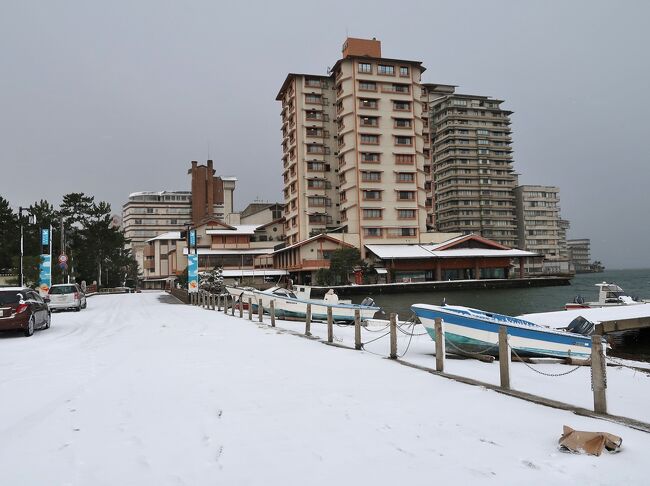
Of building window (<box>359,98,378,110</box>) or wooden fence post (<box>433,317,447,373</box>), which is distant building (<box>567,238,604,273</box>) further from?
wooden fence post (<box>433,317,447,373</box>)

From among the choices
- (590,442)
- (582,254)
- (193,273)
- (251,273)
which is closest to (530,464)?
(590,442)

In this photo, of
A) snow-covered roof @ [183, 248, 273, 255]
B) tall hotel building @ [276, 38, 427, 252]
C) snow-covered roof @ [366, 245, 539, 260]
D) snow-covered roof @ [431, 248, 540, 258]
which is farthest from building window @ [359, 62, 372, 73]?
snow-covered roof @ [183, 248, 273, 255]

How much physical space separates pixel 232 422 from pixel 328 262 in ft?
198

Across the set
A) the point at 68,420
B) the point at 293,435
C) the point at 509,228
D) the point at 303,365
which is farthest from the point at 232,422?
the point at 509,228

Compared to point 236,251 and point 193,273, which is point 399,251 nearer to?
point 236,251

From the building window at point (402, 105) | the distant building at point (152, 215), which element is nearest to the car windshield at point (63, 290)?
the building window at point (402, 105)

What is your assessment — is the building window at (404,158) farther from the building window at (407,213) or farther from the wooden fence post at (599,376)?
the wooden fence post at (599,376)

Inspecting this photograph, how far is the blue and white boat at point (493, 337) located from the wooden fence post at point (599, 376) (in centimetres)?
528

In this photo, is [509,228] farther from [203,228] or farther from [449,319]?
[449,319]

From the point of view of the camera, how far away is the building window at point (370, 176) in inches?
2778

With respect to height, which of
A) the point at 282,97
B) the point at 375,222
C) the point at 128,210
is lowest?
the point at 375,222

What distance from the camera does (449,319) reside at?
1184 centimetres

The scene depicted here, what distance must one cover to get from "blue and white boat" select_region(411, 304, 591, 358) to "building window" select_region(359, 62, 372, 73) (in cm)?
6483

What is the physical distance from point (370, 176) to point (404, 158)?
5999 millimetres
